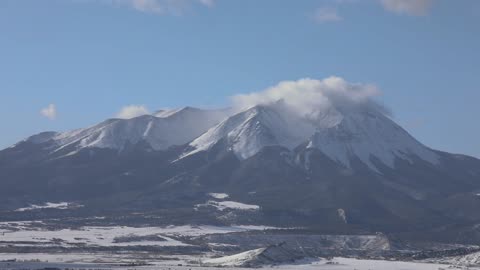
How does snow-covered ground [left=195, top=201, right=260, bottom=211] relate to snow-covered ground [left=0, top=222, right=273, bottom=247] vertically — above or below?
above

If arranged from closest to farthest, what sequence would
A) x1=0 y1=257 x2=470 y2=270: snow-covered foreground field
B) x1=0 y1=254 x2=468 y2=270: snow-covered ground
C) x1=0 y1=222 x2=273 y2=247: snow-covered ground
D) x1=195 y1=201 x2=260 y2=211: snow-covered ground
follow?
x1=0 y1=257 x2=470 y2=270: snow-covered foreground field → x1=0 y1=254 x2=468 y2=270: snow-covered ground → x1=0 y1=222 x2=273 y2=247: snow-covered ground → x1=195 y1=201 x2=260 y2=211: snow-covered ground

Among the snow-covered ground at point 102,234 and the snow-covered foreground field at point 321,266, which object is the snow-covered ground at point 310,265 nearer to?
the snow-covered foreground field at point 321,266

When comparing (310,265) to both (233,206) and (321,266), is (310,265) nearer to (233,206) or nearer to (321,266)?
(321,266)

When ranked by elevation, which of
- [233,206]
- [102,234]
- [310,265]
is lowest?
[310,265]

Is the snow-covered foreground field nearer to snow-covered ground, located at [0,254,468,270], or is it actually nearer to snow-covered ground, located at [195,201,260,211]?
snow-covered ground, located at [0,254,468,270]

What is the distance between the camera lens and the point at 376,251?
5541 inches

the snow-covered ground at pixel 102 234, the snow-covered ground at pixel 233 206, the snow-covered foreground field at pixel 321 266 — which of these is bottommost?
the snow-covered foreground field at pixel 321 266

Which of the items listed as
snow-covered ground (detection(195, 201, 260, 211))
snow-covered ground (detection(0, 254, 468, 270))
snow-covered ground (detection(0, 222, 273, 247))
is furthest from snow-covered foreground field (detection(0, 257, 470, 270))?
snow-covered ground (detection(195, 201, 260, 211))

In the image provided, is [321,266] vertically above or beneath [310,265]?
Answer: beneath

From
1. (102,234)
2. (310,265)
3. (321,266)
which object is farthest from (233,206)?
(321,266)

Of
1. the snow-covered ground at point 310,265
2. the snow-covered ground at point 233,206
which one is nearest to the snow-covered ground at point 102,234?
the snow-covered ground at point 233,206

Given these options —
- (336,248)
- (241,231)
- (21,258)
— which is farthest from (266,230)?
(21,258)

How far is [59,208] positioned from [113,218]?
20.1 m

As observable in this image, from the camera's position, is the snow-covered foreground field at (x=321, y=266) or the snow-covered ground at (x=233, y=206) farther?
the snow-covered ground at (x=233, y=206)
